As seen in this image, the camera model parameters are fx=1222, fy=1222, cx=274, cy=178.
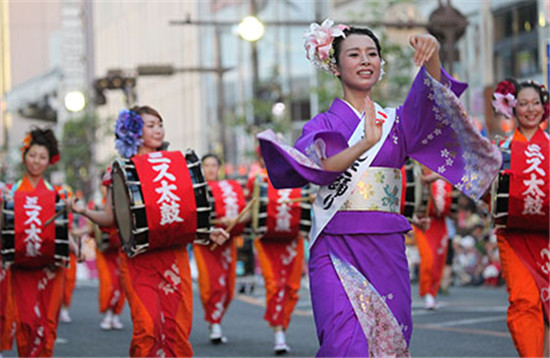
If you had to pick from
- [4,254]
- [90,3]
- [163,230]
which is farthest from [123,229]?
[90,3]

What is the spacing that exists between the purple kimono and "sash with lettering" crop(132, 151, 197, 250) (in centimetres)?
235

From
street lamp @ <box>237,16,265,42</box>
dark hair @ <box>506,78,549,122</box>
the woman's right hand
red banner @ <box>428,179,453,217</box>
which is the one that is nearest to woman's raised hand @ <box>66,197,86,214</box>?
the woman's right hand

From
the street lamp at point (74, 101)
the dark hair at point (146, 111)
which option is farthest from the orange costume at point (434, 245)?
the street lamp at point (74, 101)

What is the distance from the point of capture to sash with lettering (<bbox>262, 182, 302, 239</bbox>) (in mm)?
12328

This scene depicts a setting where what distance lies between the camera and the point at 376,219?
650 cm

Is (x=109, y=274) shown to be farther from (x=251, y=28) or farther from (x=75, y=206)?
(x=251, y=28)

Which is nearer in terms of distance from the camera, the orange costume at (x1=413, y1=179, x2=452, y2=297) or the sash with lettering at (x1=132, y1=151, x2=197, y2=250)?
the sash with lettering at (x1=132, y1=151, x2=197, y2=250)

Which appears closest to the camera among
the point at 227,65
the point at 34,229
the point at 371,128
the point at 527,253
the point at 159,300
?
the point at 371,128

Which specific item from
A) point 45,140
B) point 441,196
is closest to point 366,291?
point 45,140

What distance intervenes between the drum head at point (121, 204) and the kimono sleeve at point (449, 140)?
9.17 ft

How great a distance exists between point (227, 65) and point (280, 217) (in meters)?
43.7

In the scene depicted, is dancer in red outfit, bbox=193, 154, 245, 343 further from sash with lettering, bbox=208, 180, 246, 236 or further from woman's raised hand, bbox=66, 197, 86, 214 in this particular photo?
woman's raised hand, bbox=66, 197, 86, 214

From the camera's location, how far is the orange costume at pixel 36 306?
10.4 metres

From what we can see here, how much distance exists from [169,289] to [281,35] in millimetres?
43324
